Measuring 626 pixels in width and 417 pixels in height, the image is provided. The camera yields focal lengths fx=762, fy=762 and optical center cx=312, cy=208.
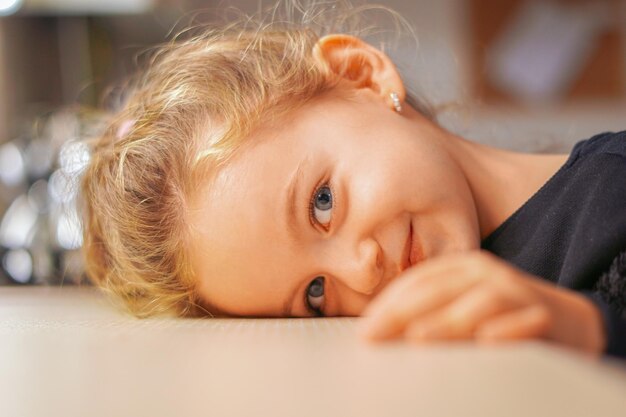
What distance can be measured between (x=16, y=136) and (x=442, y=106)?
146 cm

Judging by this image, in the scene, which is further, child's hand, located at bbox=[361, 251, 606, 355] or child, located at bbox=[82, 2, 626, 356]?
child, located at bbox=[82, 2, 626, 356]

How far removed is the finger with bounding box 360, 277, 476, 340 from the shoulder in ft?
1.52

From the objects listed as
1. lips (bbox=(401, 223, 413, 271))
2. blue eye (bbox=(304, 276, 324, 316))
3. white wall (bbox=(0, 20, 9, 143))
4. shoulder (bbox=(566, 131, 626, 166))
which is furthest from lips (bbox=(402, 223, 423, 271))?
white wall (bbox=(0, 20, 9, 143))

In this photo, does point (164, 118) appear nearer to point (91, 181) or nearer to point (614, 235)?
point (91, 181)

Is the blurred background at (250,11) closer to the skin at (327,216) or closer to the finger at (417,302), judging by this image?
the skin at (327,216)

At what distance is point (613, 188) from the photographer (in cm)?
77

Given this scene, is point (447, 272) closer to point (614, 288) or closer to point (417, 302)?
point (417, 302)

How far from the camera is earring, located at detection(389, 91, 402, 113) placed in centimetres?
96

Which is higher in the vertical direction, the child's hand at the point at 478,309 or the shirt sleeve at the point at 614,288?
the child's hand at the point at 478,309

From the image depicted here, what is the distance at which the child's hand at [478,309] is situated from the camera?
409mm

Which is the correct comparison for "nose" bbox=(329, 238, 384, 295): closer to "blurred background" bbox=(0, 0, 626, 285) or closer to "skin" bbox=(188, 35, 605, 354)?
"skin" bbox=(188, 35, 605, 354)

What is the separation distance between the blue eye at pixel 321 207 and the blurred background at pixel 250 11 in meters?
0.44

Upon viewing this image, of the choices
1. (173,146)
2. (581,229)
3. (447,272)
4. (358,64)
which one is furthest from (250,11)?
(447,272)

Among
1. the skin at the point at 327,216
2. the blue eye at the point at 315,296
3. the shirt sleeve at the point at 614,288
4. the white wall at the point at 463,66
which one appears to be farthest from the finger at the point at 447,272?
the white wall at the point at 463,66
